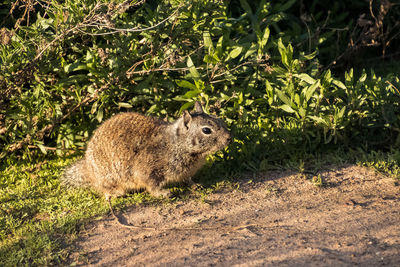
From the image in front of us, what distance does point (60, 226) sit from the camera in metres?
4.19

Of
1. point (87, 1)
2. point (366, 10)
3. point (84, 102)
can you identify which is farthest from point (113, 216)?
point (366, 10)

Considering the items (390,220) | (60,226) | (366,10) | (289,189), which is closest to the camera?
(390,220)

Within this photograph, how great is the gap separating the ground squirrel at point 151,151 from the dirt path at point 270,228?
1.24 feet

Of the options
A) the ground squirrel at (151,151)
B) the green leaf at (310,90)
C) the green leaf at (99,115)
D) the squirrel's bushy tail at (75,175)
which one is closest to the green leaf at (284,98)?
the green leaf at (310,90)

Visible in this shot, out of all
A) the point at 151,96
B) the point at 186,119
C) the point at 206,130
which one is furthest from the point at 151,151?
the point at 151,96

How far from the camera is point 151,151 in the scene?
186 inches

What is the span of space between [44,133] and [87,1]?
1911 millimetres

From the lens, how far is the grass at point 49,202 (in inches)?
152

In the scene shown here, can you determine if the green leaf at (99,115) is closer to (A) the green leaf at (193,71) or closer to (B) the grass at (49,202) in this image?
(B) the grass at (49,202)

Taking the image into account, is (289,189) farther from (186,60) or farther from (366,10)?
(366,10)

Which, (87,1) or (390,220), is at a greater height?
(87,1)

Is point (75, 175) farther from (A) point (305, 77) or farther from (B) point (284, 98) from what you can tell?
(A) point (305, 77)

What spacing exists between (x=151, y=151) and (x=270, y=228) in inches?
61.2

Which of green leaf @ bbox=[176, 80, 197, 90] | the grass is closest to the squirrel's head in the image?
the grass
